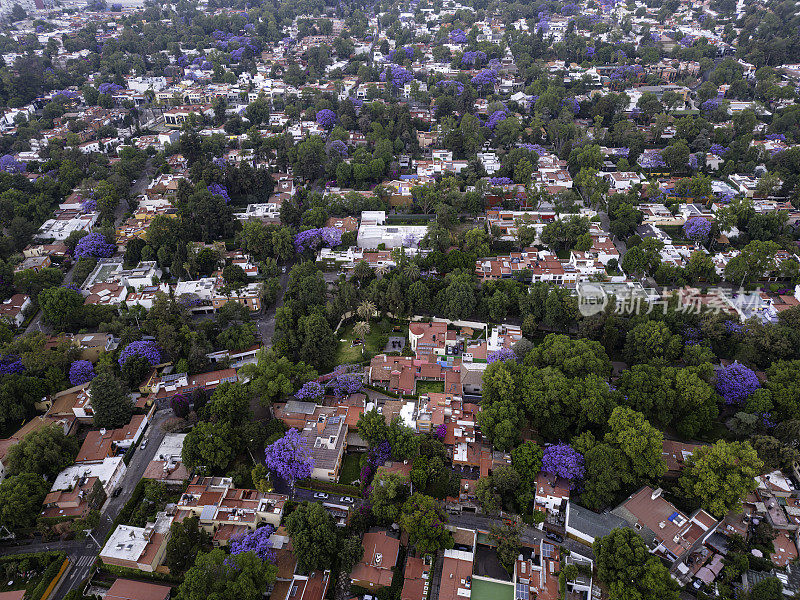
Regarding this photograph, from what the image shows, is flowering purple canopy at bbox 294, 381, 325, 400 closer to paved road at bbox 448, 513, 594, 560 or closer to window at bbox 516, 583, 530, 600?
paved road at bbox 448, 513, 594, 560

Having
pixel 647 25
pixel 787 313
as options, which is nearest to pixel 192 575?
pixel 787 313

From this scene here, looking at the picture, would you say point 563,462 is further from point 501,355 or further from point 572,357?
point 501,355

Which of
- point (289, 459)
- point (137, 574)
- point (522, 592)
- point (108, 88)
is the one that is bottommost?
point (522, 592)

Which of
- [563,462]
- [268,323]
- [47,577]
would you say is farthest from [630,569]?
[268,323]

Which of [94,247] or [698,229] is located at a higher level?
[94,247]

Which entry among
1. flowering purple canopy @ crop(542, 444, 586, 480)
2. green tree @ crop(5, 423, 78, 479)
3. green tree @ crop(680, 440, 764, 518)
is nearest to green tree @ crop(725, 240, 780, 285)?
green tree @ crop(680, 440, 764, 518)

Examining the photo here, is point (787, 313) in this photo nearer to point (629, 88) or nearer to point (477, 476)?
point (477, 476)

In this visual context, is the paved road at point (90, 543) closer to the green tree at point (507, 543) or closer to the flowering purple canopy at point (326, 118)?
the green tree at point (507, 543)

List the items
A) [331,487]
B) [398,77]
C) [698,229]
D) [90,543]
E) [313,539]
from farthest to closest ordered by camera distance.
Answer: [398,77]
[698,229]
[331,487]
[90,543]
[313,539]
